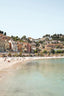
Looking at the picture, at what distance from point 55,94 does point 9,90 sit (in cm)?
382

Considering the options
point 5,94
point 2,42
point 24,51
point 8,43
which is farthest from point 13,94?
point 24,51

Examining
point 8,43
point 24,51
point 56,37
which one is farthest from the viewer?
point 56,37

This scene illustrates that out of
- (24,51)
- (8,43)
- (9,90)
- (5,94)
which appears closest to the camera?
(5,94)

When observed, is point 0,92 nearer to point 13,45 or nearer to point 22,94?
point 22,94

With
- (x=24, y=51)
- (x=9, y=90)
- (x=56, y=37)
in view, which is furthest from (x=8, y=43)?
(x=56, y=37)

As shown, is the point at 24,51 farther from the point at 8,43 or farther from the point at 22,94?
the point at 22,94

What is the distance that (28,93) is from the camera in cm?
1405

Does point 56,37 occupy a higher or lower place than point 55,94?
higher

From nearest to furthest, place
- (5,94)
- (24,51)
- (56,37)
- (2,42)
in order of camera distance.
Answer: (5,94)
(2,42)
(24,51)
(56,37)

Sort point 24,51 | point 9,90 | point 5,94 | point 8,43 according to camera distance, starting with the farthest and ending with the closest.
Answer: point 24,51 < point 8,43 < point 9,90 < point 5,94

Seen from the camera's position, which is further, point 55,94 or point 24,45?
point 24,45

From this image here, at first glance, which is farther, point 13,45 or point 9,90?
point 13,45

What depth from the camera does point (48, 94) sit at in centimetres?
1395

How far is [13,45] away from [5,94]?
80.6m
